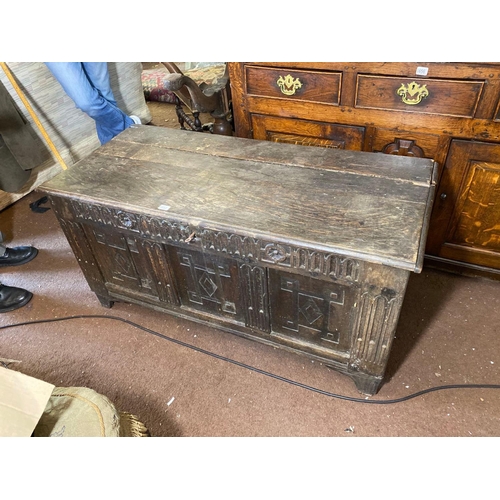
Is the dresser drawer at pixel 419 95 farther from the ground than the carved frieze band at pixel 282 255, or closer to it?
farther from the ground

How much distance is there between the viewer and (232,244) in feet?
3.55

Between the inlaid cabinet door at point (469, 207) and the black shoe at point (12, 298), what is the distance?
1765 mm

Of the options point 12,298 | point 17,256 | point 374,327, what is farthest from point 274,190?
point 17,256

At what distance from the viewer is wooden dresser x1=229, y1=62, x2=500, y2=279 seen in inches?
48.4

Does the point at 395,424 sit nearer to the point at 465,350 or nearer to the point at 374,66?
the point at 465,350

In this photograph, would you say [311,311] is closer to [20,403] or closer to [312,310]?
[312,310]

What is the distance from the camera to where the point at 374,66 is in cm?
128

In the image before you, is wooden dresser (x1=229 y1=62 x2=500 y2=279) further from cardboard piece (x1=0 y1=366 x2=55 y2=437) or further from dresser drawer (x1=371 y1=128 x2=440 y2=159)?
cardboard piece (x1=0 y1=366 x2=55 y2=437)

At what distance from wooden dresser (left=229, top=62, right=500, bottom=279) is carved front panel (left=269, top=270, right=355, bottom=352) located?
0.68 m

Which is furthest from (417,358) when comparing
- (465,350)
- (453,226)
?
(453,226)

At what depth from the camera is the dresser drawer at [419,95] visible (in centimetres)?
121

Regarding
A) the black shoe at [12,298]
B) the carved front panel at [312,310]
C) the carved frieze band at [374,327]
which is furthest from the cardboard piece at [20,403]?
the black shoe at [12,298]

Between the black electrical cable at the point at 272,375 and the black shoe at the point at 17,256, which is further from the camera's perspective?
the black shoe at the point at 17,256

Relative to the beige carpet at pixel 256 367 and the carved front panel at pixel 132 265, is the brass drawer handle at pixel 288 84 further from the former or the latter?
the beige carpet at pixel 256 367
